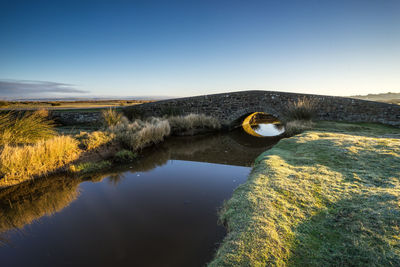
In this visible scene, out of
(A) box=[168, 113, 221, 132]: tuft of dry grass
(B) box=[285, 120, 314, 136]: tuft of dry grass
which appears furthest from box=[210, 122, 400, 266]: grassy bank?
(A) box=[168, 113, 221, 132]: tuft of dry grass

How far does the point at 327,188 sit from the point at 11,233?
6.95m

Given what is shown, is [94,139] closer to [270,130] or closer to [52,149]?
[52,149]

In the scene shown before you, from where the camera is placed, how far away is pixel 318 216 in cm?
307

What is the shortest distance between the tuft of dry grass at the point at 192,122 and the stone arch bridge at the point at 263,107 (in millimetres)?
1292

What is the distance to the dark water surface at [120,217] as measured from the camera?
10.8 ft

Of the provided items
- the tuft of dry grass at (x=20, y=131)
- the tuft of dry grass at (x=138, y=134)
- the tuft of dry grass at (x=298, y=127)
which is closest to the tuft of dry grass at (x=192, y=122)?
the tuft of dry grass at (x=138, y=134)

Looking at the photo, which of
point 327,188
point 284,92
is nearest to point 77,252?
point 327,188

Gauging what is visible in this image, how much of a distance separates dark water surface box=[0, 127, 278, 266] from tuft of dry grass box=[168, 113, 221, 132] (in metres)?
7.51

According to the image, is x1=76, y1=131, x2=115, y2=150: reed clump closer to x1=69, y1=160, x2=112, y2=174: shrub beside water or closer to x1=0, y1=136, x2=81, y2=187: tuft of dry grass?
x1=0, y1=136, x2=81, y2=187: tuft of dry grass

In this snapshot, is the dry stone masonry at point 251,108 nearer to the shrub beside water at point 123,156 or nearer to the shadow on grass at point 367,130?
the shadow on grass at point 367,130

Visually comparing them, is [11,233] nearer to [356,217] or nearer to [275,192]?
[275,192]

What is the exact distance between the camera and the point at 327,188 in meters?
3.89

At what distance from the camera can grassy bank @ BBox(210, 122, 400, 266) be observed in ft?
7.51

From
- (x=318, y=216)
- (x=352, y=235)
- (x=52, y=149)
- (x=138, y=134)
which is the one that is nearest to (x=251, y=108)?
(x=138, y=134)
